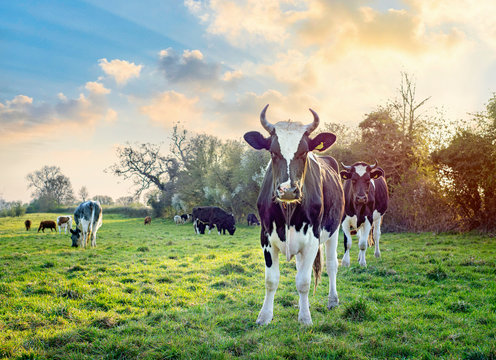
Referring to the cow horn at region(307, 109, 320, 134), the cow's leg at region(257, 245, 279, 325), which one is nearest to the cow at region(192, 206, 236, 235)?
the cow's leg at region(257, 245, 279, 325)

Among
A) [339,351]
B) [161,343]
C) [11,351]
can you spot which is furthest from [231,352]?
[11,351]

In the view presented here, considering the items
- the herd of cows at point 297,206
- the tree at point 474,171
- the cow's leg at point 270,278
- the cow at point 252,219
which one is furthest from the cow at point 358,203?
the cow at point 252,219

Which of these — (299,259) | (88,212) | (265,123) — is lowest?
(299,259)

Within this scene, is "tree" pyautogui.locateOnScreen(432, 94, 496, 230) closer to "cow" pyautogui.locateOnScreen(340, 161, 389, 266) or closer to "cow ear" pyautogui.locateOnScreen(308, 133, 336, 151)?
"cow" pyautogui.locateOnScreen(340, 161, 389, 266)

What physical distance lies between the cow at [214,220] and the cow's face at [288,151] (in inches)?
747

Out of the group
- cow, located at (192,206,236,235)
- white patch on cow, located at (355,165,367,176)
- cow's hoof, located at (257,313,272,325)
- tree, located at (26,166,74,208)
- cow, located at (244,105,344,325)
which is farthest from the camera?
tree, located at (26,166,74,208)

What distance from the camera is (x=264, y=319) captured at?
474cm

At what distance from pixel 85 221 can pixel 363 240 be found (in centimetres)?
1199

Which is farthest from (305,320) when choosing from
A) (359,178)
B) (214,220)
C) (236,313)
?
(214,220)

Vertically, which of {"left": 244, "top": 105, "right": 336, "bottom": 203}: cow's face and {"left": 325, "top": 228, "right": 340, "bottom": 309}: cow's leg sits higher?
{"left": 244, "top": 105, "right": 336, "bottom": 203}: cow's face

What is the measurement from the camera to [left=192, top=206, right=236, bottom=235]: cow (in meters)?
23.3

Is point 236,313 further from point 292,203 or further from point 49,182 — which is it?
point 49,182

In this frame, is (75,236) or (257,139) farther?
(75,236)

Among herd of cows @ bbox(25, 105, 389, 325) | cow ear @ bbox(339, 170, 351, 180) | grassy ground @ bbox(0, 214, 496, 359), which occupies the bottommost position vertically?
grassy ground @ bbox(0, 214, 496, 359)
